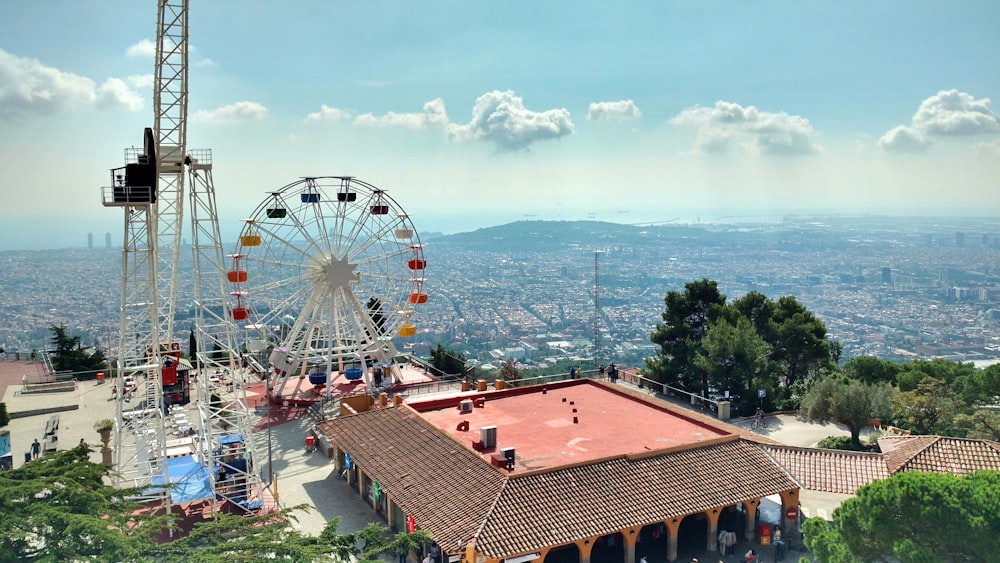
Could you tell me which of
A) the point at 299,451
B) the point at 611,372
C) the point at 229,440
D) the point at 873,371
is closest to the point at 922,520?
the point at 229,440

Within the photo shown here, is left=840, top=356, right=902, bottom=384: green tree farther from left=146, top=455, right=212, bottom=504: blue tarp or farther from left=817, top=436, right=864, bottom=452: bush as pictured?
left=146, top=455, right=212, bottom=504: blue tarp

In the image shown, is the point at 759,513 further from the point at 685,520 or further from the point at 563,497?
the point at 563,497

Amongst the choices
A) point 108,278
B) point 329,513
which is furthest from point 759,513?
point 108,278

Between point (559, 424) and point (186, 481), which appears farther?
point (559, 424)

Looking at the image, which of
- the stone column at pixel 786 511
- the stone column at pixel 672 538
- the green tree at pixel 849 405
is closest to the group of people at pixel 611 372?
the green tree at pixel 849 405

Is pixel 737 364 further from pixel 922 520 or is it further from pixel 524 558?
pixel 524 558

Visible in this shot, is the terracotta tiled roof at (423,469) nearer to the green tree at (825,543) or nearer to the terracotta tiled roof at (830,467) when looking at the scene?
the green tree at (825,543)
